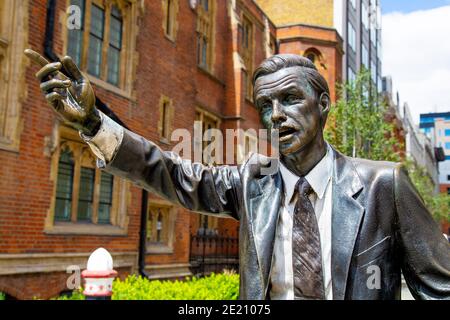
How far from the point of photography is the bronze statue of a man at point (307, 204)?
1.75 m

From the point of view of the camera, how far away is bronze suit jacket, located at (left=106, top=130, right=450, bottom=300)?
5.74 ft

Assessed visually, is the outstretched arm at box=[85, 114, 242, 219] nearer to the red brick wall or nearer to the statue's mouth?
the statue's mouth

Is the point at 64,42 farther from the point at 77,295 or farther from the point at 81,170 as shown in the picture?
the point at 77,295

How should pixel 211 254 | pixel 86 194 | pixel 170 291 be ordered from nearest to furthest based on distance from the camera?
pixel 170 291, pixel 86 194, pixel 211 254

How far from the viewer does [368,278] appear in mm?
1739

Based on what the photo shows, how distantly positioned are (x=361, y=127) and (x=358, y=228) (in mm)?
16149

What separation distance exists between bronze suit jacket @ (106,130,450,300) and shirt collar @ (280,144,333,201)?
1.0 inches

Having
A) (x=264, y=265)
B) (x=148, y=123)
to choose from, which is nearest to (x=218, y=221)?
(x=148, y=123)

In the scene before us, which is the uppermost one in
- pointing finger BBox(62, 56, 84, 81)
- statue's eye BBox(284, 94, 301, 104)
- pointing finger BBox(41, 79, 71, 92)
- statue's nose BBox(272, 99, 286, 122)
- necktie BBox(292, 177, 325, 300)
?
pointing finger BBox(62, 56, 84, 81)

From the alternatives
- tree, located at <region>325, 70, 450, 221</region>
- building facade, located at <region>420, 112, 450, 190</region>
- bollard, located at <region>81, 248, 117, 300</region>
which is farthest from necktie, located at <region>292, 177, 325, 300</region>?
building facade, located at <region>420, 112, 450, 190</region>

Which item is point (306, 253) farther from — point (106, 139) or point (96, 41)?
point (96, 41)

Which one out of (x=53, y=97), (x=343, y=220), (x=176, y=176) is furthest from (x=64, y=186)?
(x=343, y=220)

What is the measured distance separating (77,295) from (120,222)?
13.6 ft

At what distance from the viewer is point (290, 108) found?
72.5 inches
